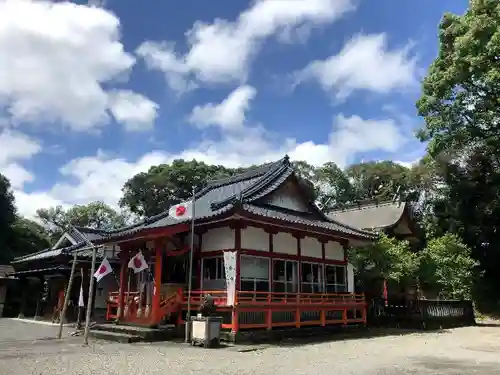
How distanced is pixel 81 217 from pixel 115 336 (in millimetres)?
50100

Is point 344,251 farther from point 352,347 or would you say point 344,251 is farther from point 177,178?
point 177,178

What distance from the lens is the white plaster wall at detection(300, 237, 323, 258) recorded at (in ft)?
62.6

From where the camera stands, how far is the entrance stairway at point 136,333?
1457 cm

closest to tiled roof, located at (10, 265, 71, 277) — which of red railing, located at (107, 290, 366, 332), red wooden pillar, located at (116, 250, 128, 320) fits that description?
red railing, located at (107, 290, 366, 332)

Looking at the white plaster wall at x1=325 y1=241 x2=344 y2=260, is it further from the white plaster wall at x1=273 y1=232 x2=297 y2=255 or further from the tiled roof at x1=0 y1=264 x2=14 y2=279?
the tiled roof at x1=0 y1=264 x2=14 y2=279

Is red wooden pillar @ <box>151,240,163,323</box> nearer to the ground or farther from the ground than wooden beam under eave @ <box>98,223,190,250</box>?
nearer to the ground

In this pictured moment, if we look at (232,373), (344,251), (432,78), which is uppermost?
(432,78)

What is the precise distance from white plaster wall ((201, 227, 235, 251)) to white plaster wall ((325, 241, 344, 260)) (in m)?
5.88

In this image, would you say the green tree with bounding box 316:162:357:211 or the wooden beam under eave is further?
the green tree with bounding box 316:162:357:211

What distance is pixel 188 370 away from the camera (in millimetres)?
9289

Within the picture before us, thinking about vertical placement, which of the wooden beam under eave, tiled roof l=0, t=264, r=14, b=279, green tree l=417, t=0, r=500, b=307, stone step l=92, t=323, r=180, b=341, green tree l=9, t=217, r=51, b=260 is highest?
green tree l=417, t=0, r=500, b=307

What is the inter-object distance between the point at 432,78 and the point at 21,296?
1159 inches

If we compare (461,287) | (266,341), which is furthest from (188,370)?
(461,287)

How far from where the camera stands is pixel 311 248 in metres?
19.5
